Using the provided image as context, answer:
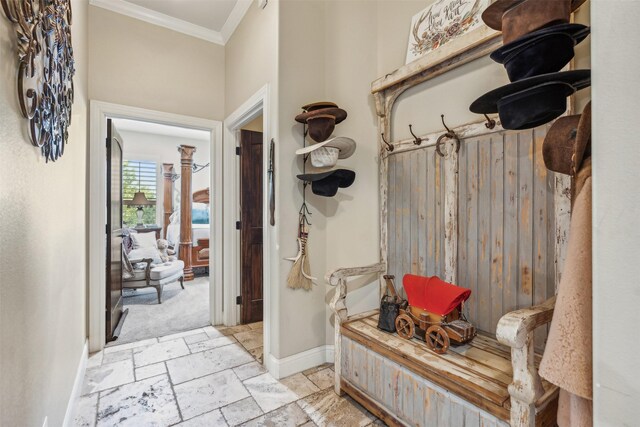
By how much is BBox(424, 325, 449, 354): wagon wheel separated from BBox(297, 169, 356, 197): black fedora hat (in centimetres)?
104

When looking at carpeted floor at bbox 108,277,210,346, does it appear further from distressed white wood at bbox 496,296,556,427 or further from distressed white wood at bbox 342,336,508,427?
distressed white wood at bbox 496,296,556,427

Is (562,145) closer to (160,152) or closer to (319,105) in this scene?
(319,105)

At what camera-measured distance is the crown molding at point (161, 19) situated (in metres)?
2.72

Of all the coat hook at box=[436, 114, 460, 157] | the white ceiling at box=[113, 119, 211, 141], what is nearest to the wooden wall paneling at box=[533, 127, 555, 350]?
the coat hook at box=[436, 114, 460, 157]

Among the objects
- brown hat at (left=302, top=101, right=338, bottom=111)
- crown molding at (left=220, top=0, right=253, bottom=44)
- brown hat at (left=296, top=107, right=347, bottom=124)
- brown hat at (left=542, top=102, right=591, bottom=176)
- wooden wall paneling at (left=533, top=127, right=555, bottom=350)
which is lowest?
wooden wall paneling at (left=533, top=127, right=555, bottom=350)

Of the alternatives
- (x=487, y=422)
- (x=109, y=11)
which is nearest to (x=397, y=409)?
(x=487, y=422)

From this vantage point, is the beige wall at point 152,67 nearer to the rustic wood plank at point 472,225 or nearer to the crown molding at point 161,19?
the crown molding at point 161,19

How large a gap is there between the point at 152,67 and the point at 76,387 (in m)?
2.69

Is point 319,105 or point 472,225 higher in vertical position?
point 319,105

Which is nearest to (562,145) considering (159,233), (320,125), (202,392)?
(320,125)

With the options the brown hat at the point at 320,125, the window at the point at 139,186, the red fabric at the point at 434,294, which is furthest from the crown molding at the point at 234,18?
the window at the point at 139,186

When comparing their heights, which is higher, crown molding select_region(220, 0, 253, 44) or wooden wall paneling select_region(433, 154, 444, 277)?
crown molding select_region(220, 0, 253, 44)

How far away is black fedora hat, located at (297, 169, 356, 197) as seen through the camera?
2.03 m

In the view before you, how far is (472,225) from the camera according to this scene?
1.68 meters
